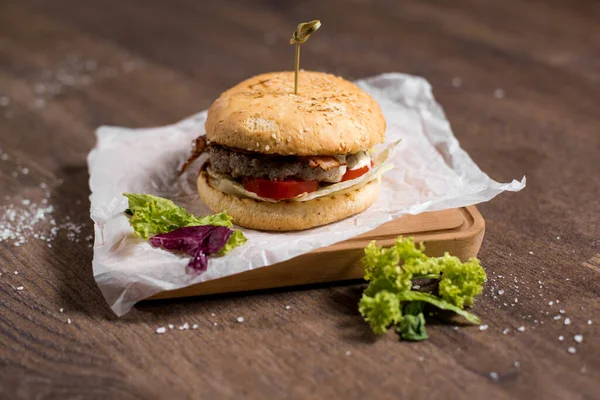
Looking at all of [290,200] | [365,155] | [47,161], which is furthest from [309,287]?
[47,161]

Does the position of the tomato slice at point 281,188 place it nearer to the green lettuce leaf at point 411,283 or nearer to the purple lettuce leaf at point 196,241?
the purple lettuce leaf at point 196,241

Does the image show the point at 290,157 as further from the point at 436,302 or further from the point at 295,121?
the point at 436,302

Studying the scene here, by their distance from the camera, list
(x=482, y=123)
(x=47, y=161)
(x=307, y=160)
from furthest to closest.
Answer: (x=482, y=123), (x=47, y=161), (x=307, y=160)

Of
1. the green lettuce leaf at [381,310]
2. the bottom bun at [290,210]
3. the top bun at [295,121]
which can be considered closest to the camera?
the green lettuce leaf at [381,310]

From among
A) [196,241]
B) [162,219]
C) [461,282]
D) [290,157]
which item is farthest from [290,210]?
[461,282]

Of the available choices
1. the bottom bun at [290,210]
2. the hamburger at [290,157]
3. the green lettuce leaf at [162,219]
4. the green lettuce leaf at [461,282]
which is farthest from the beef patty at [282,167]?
the green lettuce leaf at [461,282]

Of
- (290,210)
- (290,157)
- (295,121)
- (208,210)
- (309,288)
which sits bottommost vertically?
(309,288)

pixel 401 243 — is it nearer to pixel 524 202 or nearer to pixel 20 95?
pixel 524 202
